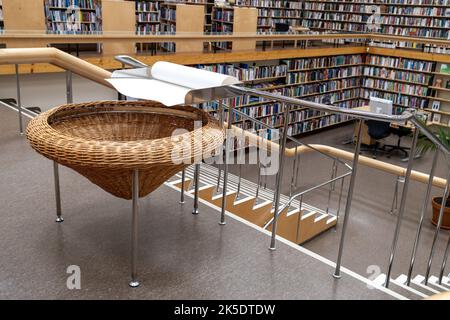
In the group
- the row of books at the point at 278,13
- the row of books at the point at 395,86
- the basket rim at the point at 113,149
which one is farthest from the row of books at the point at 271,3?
the basket rim at the point at 113,149

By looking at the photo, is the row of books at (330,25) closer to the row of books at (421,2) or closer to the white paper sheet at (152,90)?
the row of books at (421,2)

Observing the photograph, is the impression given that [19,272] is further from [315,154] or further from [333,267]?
[315,154]

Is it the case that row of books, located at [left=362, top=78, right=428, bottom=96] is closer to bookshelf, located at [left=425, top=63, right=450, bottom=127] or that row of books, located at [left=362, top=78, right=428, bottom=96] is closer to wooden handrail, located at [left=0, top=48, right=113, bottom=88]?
bookshelf, located at [left=425, top=63, right=450, bottom=127]

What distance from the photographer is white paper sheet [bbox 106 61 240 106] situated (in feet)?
5.03

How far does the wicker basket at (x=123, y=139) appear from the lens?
1266 mm

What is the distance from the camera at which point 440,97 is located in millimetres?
9609

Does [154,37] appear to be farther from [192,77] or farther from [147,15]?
[192,77]

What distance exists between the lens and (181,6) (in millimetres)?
7227

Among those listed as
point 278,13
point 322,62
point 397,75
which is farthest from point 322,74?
point 278,13

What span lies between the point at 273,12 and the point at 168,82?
10.7 meters

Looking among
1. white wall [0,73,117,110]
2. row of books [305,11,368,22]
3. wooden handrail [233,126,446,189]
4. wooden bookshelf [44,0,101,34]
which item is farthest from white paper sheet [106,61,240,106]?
Answer: row of books [305,11,368,22]

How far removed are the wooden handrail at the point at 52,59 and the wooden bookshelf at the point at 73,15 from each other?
18.0 ft

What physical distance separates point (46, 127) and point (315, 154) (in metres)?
6.94
